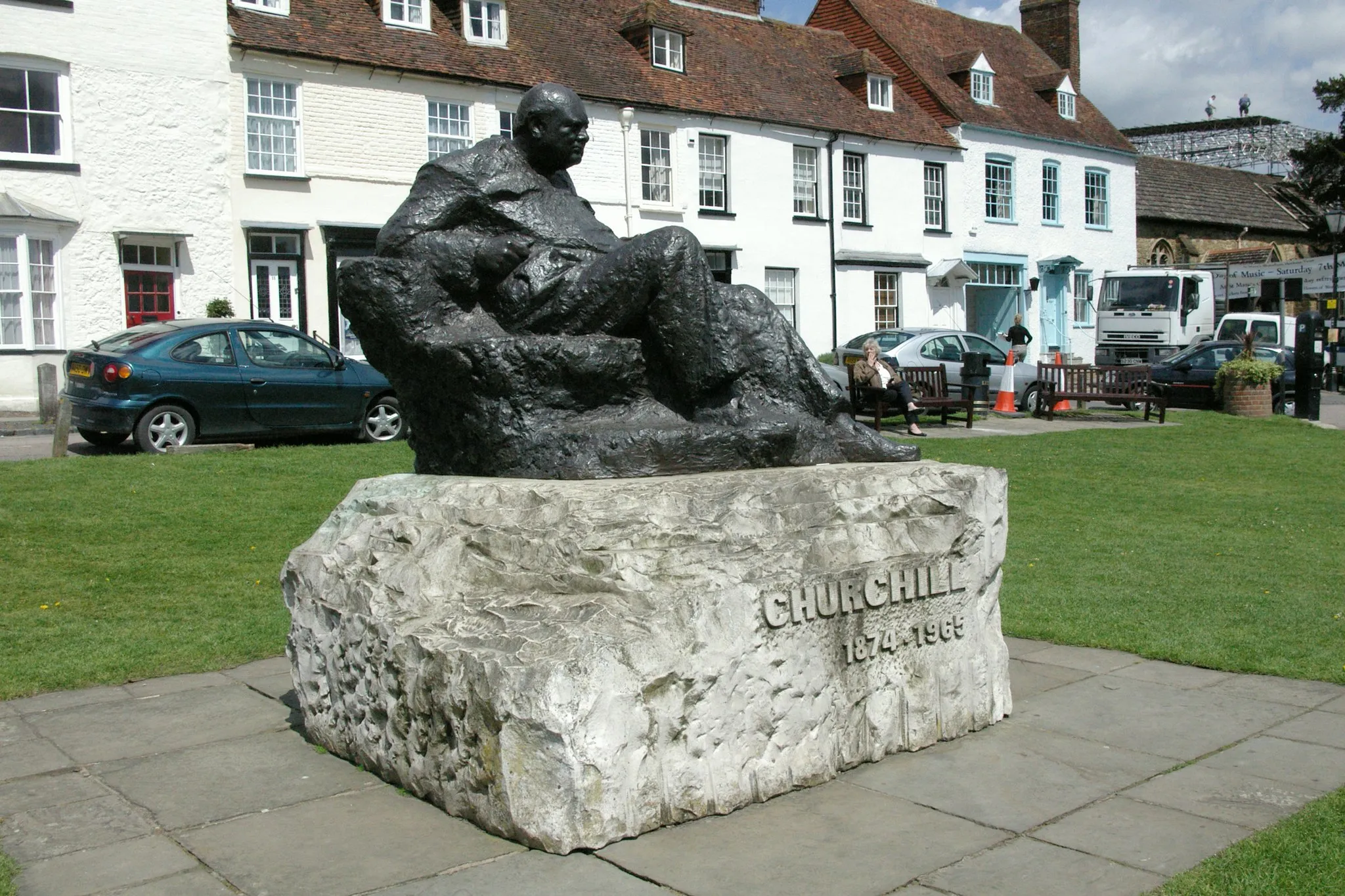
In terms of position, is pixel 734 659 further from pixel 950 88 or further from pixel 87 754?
pixel 950 88

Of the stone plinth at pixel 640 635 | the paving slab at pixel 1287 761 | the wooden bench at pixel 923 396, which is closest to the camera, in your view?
the stone plinth at pixel 640 635

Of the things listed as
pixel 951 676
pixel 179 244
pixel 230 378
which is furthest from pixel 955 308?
pixel 951 676

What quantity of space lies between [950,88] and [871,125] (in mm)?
4635

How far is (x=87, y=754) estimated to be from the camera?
15.5 feet

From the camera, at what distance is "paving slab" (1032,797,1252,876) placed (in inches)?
144

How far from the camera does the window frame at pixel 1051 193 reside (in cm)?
3541

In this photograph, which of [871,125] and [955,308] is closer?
[871,125]

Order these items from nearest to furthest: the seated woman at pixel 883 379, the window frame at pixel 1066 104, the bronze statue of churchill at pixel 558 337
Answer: the bronze statue of churchill at pixel 558 337, the seated woman at pixel 883 379, the window frame at pixel 1066 104

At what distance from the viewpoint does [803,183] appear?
2927 cm

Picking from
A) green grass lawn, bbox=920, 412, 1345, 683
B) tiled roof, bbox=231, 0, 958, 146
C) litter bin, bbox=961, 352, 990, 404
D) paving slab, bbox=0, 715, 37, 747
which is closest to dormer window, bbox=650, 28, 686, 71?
tiled roof, bbox=231, 0, 958, 146

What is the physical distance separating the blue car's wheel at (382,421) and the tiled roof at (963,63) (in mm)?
22251

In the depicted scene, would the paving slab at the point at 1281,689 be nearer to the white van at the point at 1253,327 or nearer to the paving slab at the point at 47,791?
the paving slab at the point at 47,791

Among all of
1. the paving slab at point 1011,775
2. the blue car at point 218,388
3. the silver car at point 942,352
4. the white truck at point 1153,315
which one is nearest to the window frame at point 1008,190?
the white truck at point 1153,315

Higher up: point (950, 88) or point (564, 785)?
point (950, 88)
